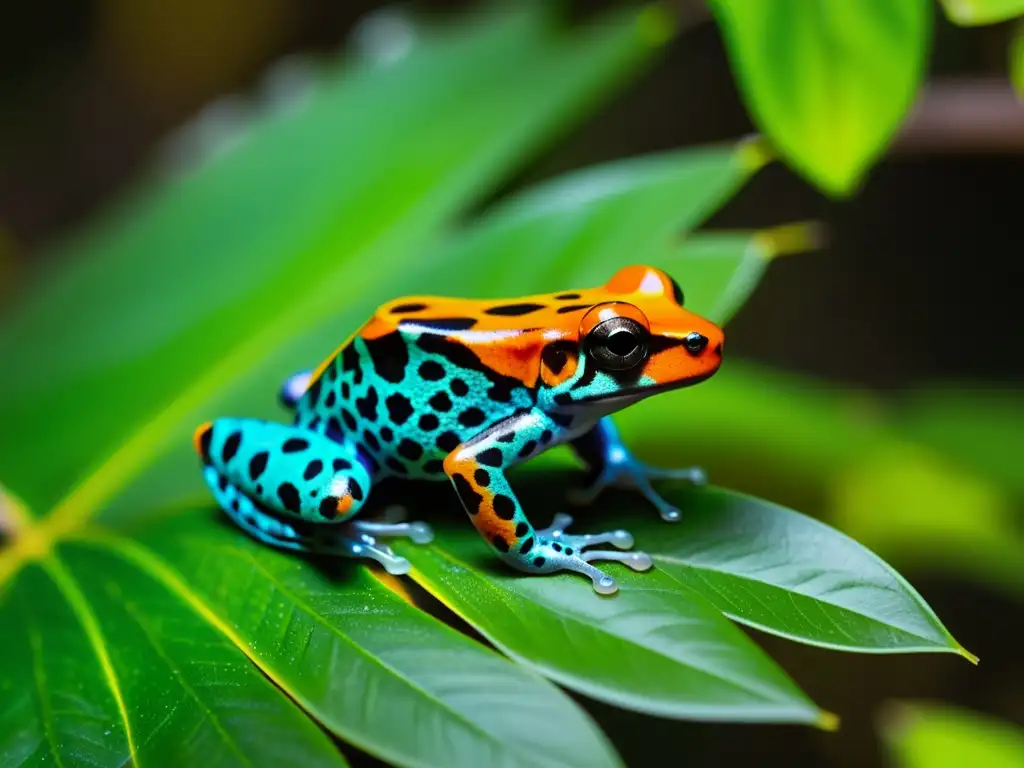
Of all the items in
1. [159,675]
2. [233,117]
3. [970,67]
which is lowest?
[159,675]

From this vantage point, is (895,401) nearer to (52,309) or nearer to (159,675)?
(159,675)

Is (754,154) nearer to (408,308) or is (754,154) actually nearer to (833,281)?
(408,308)

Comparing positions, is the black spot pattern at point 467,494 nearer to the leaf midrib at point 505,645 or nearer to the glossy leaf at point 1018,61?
the leaf midrib at point 505,645

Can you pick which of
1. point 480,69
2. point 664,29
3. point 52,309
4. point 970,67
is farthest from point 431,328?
point 970,67

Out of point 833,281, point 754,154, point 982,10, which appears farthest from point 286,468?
point 833,281

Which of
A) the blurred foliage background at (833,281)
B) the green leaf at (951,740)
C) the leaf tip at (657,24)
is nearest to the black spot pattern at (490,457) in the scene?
the blurred foliage background at (833,281)

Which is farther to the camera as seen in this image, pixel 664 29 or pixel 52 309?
pixel 52 309
